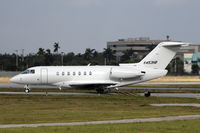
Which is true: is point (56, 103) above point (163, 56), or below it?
below

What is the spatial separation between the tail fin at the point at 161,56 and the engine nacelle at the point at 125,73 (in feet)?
5.19

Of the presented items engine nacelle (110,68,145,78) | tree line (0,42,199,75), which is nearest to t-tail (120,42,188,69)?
engine nacelle (110,68,145,78)

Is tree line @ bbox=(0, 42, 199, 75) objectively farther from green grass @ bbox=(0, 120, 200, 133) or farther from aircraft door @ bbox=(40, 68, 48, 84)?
green grass @ bbox=(0, 120, 200, 133)

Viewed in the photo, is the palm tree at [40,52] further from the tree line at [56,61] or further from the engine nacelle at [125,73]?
the engine nacelle at [125,73]

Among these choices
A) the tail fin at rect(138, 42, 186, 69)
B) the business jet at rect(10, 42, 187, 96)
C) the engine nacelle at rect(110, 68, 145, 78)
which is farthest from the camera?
the tail fin at rect(138, 42, 186, 69)

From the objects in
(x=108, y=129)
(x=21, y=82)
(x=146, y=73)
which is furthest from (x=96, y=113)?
(x=21, y=82)

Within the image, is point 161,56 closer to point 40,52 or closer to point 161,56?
point 161,56

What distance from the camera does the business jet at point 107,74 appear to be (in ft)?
145

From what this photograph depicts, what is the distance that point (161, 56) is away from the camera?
1769 inches

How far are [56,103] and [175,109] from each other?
30.4ft

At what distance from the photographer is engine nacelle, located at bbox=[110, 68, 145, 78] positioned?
43.8m

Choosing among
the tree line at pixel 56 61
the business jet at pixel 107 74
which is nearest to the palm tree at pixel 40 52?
the tree line at pixel 56 61

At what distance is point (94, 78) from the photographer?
4538 cm

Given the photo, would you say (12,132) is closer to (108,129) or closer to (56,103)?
(108,129)
